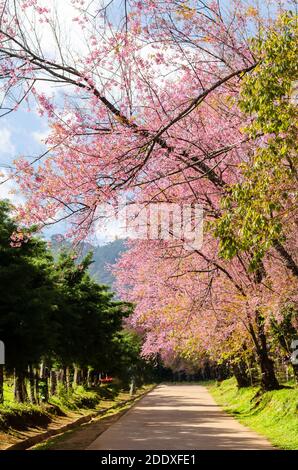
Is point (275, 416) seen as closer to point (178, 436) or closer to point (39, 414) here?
point (178, 436)

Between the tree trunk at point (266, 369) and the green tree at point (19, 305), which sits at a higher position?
the green tree at point (19, 305)

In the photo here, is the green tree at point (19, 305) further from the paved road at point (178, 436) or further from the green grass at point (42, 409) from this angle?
the paved road at point (178, 436)

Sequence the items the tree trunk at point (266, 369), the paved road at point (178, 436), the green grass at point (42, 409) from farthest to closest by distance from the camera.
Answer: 1. the tree trunk at point (266, 369)
2. the green grass at point (42, 409)
3. the paved road at point (178, 436)

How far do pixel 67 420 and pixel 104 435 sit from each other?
819cm

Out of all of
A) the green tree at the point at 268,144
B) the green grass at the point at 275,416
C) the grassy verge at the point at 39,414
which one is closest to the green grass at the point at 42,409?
the grassy verge at the point at 39,414

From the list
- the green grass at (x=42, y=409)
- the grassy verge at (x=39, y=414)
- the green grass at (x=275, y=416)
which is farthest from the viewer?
the green grass at (x=42, y=409)

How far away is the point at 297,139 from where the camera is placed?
7.62 m

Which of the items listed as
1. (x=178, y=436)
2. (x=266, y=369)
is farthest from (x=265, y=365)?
(x=178, y=436)

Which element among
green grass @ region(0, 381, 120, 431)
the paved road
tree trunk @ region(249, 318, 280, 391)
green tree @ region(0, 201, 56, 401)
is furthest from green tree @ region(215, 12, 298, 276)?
tree trunk @ region(249, 318, 280, 391)

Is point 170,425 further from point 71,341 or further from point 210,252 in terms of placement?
point 71,341

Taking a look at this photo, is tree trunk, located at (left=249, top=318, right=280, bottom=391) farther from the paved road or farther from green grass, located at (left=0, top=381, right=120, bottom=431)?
green grass, located at (left=0, top=381, right=120, bottom=431)

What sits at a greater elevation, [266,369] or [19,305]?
[19,305]

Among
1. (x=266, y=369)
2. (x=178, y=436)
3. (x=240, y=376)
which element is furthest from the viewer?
(x=240, y=376)
